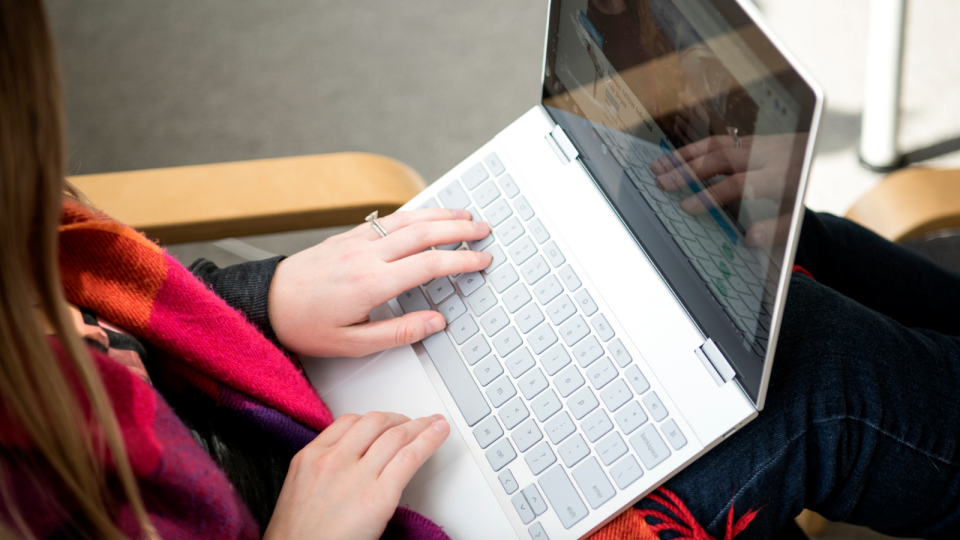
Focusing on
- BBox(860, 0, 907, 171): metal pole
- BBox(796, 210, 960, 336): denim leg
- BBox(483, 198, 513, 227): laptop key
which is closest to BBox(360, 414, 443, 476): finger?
BBox(483, 198, 513, 227): laptop key

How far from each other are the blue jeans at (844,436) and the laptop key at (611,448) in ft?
0.16

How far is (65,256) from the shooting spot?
21.0 inches

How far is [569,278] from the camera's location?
1.93 feet

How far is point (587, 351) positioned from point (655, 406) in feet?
0.24

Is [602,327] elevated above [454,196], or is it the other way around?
[454,196]

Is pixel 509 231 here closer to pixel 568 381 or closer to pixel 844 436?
pixel 568 381

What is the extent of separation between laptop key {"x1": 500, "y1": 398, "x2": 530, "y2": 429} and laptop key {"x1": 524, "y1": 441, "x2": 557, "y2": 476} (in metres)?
0.03

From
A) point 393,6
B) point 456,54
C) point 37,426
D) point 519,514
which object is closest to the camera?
point 37,426

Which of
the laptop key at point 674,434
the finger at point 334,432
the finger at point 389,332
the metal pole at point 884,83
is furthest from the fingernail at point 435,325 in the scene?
the metal pole at point 884,83

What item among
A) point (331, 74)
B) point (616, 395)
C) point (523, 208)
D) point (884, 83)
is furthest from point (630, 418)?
point (331, 74)

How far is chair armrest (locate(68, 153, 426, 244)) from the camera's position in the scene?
72 centimetres

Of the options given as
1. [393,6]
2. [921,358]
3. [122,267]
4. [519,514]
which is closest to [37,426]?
[122,267]

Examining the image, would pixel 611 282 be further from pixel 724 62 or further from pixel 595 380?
pixel 724 62

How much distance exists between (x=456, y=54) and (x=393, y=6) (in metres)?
0.25
